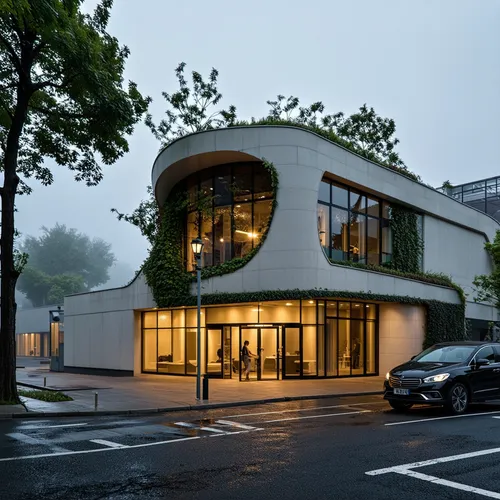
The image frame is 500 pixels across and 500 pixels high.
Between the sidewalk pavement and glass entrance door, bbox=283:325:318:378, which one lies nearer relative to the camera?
the sidewalk pavement

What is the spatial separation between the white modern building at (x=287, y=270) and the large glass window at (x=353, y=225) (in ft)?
0.25

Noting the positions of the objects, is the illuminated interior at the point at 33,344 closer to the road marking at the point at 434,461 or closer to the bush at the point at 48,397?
the bush at the point at 48,397

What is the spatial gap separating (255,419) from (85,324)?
2237cm

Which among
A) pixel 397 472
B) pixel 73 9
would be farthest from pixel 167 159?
pixel 397 472

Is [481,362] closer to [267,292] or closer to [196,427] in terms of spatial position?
[196,427]

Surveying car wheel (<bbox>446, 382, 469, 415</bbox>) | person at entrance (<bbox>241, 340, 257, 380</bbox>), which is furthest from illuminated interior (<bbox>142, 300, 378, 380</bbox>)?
car wheel (<bbox>446, 382, 469, 415</bbox>)

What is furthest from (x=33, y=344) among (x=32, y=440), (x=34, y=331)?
(x=32, y=440)

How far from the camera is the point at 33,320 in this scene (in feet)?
211

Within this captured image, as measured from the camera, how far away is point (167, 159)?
87.4ft

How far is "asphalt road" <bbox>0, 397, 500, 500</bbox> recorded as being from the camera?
6.71 meters

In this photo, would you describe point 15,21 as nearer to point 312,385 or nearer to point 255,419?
point 255,419

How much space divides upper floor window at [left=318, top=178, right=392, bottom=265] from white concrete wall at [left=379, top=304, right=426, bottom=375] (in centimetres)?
248

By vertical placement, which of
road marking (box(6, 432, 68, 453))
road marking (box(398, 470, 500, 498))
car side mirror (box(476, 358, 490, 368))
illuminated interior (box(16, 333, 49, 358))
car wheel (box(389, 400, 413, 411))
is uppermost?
car side mirror (box(476, 358, 490, 368))

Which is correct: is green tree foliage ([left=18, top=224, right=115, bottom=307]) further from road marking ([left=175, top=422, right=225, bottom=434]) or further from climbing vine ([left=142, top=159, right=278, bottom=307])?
road marking ([left=175, top=422, right=225, bottom=434])
